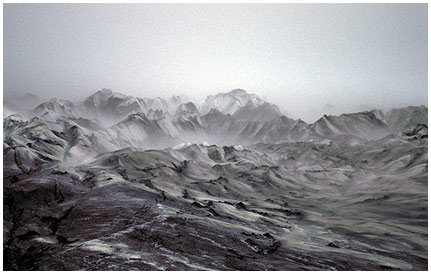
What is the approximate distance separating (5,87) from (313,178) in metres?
31.9

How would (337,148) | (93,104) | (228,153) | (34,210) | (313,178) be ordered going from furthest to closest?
(337,148) < (228,153) < (313,178) < (93,104) < (34,210)

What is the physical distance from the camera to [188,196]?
19891mm

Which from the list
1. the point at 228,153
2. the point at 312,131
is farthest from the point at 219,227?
the point at 312,131

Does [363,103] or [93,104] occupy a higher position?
[363,103]

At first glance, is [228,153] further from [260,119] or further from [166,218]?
[166,218]

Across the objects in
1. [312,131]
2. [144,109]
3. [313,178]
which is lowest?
[313,178]

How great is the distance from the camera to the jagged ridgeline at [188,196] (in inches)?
404

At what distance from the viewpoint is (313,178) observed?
123 feet

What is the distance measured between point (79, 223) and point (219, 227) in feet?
18.4

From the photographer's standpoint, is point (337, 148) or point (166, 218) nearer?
point (166, 218)

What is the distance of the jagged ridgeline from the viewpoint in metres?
10.2

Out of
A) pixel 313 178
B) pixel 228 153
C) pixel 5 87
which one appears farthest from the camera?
pixel 228 153

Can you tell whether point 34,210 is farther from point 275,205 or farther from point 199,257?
point 275,205

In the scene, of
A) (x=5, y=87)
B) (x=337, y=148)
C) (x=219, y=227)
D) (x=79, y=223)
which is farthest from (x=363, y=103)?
(x=337, y=148)
